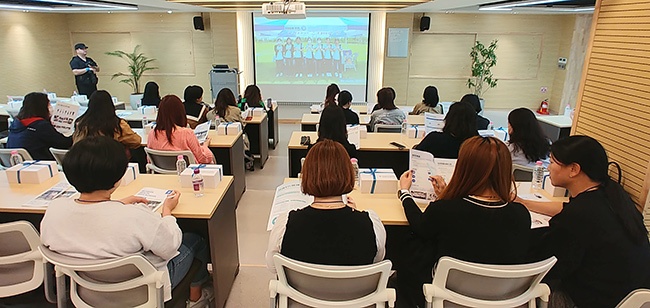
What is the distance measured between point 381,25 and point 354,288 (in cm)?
775

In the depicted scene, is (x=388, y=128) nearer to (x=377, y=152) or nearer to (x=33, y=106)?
(x=377, y=152)

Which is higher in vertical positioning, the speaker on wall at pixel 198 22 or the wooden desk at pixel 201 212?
the speaker on wall at pixel 198 22

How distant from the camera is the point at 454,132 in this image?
3.09 metres

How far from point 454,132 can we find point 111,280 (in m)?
2.55

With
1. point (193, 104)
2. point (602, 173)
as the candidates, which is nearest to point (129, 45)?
point (193, 104)

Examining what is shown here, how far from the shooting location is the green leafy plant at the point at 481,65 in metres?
8.52

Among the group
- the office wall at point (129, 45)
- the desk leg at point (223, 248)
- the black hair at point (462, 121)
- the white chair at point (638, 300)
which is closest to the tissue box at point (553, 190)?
the black hair at point (462, 121)

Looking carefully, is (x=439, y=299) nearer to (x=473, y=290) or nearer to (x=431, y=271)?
(x=473, y=290)

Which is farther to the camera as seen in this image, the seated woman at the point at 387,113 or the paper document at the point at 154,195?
the seated woman at the point at 387,113

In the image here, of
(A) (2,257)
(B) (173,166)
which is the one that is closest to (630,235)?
(A) (2,257)

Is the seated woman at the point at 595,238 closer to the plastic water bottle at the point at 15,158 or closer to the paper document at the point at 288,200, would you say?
the paper document at the point at 288,200

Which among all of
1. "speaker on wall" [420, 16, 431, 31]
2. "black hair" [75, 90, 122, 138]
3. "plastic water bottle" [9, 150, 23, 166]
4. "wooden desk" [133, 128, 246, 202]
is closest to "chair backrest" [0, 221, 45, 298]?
"plastic water bottle" [9, 150, 23, 166]

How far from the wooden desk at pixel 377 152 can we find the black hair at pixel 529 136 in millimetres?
1018

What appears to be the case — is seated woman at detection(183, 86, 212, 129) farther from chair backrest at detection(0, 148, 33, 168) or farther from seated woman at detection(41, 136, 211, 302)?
seated woman at detection(41, 136, 211, 302)
